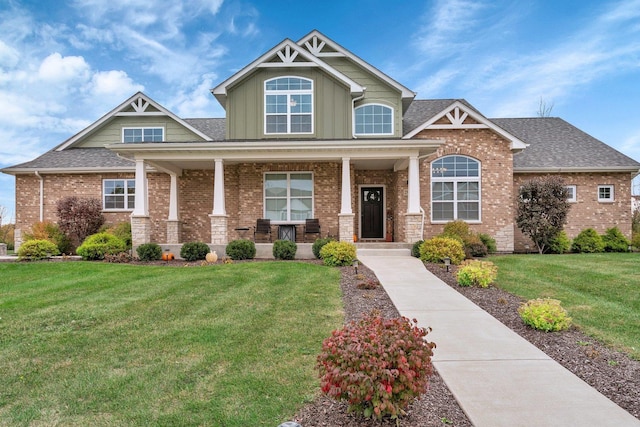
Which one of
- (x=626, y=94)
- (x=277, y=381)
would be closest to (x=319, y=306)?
(x=277, y=381)

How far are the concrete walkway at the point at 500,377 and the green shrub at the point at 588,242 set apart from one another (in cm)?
1111

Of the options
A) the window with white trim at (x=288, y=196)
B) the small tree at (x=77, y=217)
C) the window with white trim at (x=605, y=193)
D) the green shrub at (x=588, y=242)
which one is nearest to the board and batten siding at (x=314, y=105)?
the window with white trim at (x=288, y=196)

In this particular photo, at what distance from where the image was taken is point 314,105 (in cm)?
1484

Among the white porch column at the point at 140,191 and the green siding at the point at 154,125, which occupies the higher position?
the green siding at the point at 154,125

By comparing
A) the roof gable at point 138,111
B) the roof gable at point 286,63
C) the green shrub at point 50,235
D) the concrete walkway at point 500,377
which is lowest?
the concrete walkway at point 500,377

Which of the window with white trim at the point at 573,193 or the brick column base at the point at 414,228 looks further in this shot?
the window with white trim at the point at 573,193

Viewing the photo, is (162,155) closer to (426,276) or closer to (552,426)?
(426,276)

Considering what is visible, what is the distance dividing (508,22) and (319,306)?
12026 millimetres

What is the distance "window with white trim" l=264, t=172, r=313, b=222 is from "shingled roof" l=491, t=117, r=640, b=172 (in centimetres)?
867

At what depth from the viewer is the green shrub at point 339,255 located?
1087 centimetres

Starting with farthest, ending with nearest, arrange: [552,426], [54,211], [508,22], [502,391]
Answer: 1. [54,211]
2. [508,22]
3. [502,391]
4. [552,426]

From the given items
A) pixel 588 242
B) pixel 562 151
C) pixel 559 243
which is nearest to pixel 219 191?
pixel 559 243

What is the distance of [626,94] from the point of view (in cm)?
1562

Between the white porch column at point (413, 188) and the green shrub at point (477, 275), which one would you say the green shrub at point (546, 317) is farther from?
the white porch column at point (413, 188)
